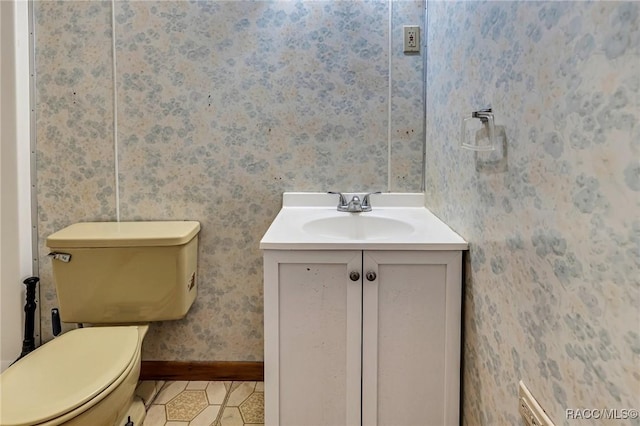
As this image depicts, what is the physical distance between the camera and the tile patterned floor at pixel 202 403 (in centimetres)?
157

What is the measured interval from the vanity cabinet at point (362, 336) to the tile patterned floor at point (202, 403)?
43 cm

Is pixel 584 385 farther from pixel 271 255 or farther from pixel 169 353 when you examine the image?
pixel 169 353

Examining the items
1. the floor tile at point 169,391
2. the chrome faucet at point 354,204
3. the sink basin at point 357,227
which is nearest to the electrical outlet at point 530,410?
the sink basin at point 357,227

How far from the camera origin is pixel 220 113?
174 cm

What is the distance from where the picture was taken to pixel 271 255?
1206 millimetres

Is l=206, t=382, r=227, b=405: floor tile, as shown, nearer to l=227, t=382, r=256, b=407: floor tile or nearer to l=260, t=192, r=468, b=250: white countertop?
l=227, t=382, r=256, b=407: floor tile

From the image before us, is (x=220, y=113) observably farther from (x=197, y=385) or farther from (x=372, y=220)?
(x=197, y=385)

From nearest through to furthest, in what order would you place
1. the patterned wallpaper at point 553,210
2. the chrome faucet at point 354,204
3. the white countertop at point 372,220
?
the patterned wallpaper at point 553,210
the white countertop at point 372,220
the chrome faucet at point 354,204

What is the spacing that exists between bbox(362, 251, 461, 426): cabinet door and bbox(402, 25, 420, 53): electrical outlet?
0.95 meters

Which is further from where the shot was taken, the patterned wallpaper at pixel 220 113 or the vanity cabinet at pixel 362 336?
the patterned wallpaper at pixel 220 113

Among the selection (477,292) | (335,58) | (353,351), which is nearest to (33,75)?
(335,58)

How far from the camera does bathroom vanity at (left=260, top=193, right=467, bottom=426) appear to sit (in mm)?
1204

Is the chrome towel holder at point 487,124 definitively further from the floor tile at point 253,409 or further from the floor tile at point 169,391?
the floor tile at point 169,391

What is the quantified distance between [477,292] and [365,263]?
12.5 inches
